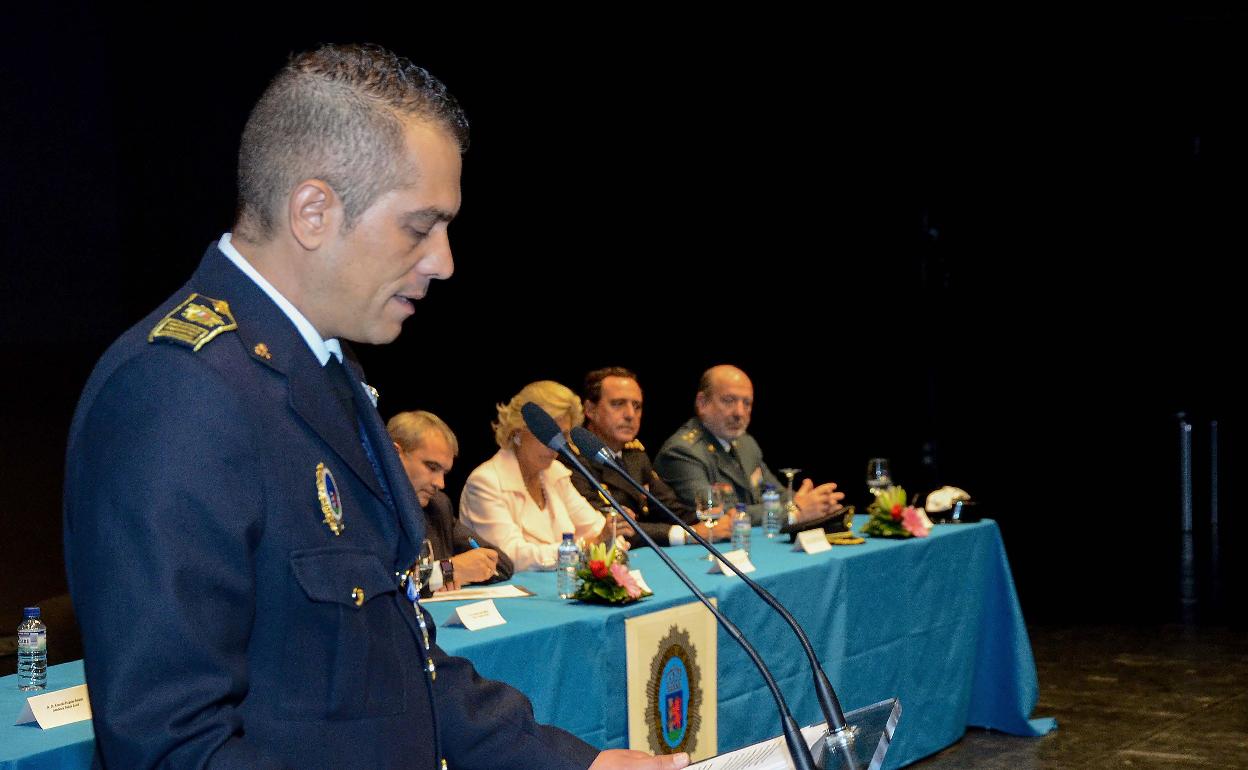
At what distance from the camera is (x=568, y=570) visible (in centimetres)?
308

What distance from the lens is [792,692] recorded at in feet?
11.6

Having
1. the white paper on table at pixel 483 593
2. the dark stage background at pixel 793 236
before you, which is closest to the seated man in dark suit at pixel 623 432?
the dark stage background at pixel 793 236

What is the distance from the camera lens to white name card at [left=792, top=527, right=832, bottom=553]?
12.8ft

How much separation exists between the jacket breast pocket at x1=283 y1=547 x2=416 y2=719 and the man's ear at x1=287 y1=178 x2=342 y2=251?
0.23m

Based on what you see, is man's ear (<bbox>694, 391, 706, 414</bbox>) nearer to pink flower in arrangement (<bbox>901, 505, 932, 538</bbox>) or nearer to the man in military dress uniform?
pink flower in arrangement (<bbox>901, 505, 932, 538</bbox>)

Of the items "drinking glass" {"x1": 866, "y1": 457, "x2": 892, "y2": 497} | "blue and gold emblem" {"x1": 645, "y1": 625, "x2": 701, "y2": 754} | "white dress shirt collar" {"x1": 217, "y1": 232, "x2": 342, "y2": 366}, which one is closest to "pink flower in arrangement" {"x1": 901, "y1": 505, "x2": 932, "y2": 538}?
"drinking glass" {"x1": 866, "y1": 457, "x2": 892, "y2": 497}

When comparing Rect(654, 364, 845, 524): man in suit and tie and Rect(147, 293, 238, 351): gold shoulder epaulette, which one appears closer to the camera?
Rect(147, 293, 238, 351): gold shoulder epaulette

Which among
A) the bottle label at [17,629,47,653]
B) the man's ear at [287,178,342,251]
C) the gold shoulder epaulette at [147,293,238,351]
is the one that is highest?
the man's ear at [287,178,342,251]

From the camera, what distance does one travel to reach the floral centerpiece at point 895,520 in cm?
424

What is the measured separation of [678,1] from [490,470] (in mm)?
2941

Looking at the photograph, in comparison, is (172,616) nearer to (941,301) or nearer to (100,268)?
(100,268)

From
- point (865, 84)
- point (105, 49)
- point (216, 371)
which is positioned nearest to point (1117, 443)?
point (865, 84)

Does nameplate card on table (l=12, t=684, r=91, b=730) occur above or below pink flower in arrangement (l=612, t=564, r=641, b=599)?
below

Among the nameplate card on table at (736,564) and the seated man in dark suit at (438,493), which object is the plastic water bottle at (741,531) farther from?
the seated man in dark suit at (438,493)
